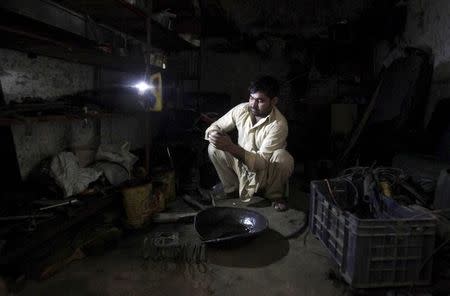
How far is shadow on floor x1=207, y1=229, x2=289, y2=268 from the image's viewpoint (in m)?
2.04

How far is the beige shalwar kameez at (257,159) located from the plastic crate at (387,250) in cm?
113

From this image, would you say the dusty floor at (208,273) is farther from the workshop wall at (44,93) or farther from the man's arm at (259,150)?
the workshop wall at (44,93)

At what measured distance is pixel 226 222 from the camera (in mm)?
2494

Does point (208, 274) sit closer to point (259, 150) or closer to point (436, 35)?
point (259, 150)

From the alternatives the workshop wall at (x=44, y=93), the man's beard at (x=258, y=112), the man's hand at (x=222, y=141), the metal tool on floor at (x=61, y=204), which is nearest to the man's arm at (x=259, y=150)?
the man's hand at (x=222, y=141)

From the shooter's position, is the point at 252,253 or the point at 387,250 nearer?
the point at 387,250

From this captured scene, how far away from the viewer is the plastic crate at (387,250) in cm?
161

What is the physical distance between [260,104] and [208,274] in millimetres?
1603

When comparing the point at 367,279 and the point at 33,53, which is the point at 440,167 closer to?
the point at 367,279

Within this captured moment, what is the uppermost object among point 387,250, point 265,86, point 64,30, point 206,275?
point 64,30

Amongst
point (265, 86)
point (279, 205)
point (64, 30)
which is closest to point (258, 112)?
point (265, 86)

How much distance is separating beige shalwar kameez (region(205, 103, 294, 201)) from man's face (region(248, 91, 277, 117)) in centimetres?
6

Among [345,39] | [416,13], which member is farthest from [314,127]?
[416,13]

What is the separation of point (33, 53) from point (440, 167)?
3.53 meters
